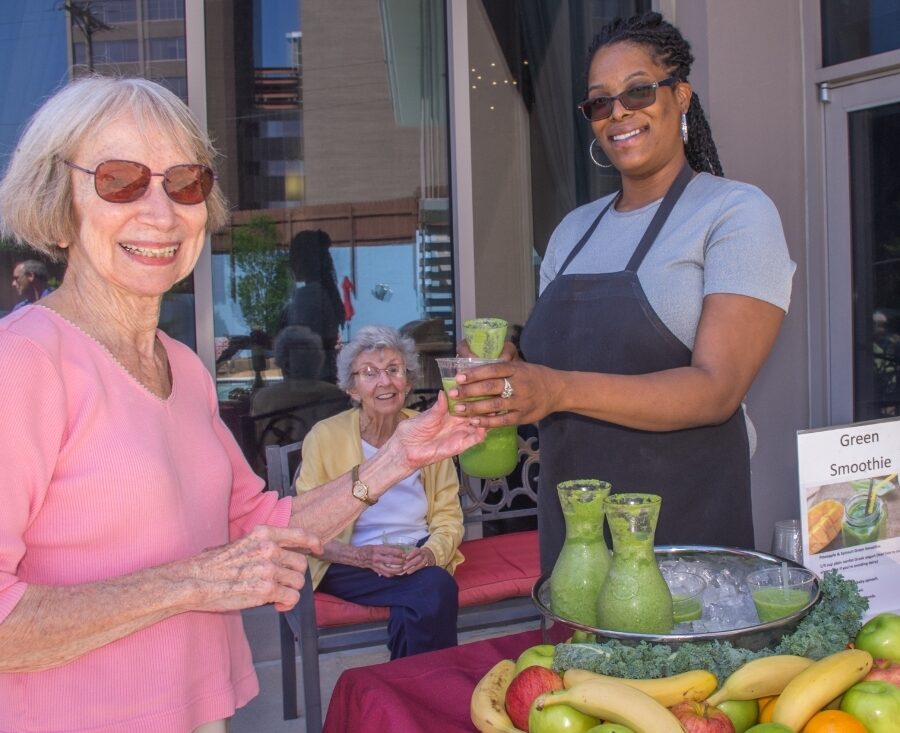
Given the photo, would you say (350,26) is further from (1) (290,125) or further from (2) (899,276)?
(2) (899,276)

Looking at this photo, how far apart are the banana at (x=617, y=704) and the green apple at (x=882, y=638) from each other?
44 centimetres

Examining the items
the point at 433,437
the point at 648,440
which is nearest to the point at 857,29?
the point at 648,440

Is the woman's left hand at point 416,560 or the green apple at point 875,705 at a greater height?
the green apple at point 875,705

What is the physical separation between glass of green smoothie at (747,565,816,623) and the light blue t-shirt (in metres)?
0.52

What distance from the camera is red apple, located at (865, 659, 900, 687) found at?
1263mm

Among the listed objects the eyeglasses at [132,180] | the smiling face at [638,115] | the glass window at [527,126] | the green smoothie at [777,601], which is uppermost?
the glass window at [527,126]

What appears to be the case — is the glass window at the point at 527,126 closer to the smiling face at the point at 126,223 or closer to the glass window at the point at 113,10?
the glass window at the point at 113,10

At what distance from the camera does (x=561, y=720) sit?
1.15 meters

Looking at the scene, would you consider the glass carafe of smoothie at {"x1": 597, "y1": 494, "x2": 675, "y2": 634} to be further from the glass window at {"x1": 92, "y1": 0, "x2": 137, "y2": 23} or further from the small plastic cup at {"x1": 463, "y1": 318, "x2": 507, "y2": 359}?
the glass window at {"x1": 92, "y1": 0, "x2": 137, "y2": 23}

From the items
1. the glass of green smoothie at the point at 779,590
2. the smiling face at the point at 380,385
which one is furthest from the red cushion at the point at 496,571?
the glass of green smoothie at the point at 779,590

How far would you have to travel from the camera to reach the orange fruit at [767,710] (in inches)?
47.6

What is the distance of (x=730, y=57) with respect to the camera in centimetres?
402

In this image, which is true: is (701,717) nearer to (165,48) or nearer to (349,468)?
(349,468)

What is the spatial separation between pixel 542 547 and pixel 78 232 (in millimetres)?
1204
